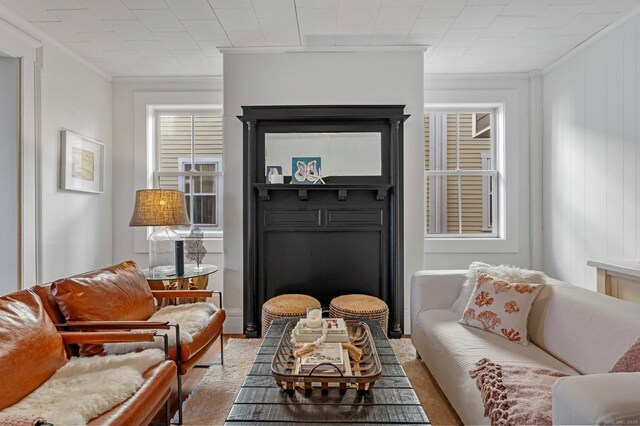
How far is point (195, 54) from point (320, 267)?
2292mm

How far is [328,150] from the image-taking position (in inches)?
138

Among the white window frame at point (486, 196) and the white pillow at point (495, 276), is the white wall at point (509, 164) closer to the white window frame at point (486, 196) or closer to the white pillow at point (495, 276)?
the white window frame at point (486, 196)

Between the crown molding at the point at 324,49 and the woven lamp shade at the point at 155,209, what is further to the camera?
the crown molding at the point at 324,49

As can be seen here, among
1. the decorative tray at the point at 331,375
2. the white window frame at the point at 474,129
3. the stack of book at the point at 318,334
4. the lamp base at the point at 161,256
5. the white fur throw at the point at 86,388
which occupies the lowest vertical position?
the white fur throw at the point at 86,388

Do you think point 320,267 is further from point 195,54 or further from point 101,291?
point 195,54

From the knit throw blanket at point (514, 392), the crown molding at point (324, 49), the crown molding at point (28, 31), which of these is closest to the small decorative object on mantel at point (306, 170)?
the crown molding at point (324, 49)

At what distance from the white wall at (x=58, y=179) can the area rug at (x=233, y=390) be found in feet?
5.70

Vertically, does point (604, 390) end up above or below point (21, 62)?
below

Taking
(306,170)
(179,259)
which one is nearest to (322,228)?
(306,170)

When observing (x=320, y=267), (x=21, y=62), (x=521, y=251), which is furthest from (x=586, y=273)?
(x=21, y=62)

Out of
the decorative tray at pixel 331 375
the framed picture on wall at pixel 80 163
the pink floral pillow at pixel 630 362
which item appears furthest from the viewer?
the framed picture on wall at pixel 80 163

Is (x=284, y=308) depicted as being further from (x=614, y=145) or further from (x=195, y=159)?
(x=614, y=145)

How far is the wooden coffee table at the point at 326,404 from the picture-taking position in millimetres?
1345

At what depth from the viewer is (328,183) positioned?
348 cm
